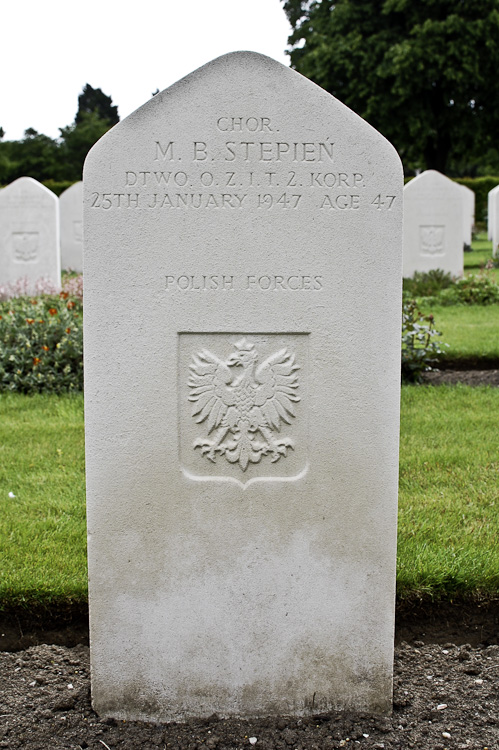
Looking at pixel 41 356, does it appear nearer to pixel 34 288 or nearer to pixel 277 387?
pixel 277 387

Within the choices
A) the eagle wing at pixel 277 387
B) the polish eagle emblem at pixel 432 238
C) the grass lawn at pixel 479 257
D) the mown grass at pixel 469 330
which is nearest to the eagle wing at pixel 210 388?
the eagle wing at pixel 277 387

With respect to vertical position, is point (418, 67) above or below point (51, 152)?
below

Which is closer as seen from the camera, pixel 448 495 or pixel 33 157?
pixel 448 495

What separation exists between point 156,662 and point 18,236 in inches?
469

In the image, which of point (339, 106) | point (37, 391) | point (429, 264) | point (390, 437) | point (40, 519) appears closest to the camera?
point (339, 106)

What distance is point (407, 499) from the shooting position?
4113 mm

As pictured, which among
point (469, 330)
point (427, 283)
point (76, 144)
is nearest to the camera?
point (469, 330)

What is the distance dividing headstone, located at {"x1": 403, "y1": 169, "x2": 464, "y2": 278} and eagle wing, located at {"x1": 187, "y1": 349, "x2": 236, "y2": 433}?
492 inches

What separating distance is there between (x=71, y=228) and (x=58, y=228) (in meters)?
5.08

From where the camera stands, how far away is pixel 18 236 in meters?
13.4

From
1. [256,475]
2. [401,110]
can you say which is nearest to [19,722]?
[256,475]

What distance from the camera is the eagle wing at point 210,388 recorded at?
2.51 m

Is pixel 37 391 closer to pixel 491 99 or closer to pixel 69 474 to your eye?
pixel 69 474

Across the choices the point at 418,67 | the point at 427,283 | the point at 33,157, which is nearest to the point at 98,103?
the point at 33,157
